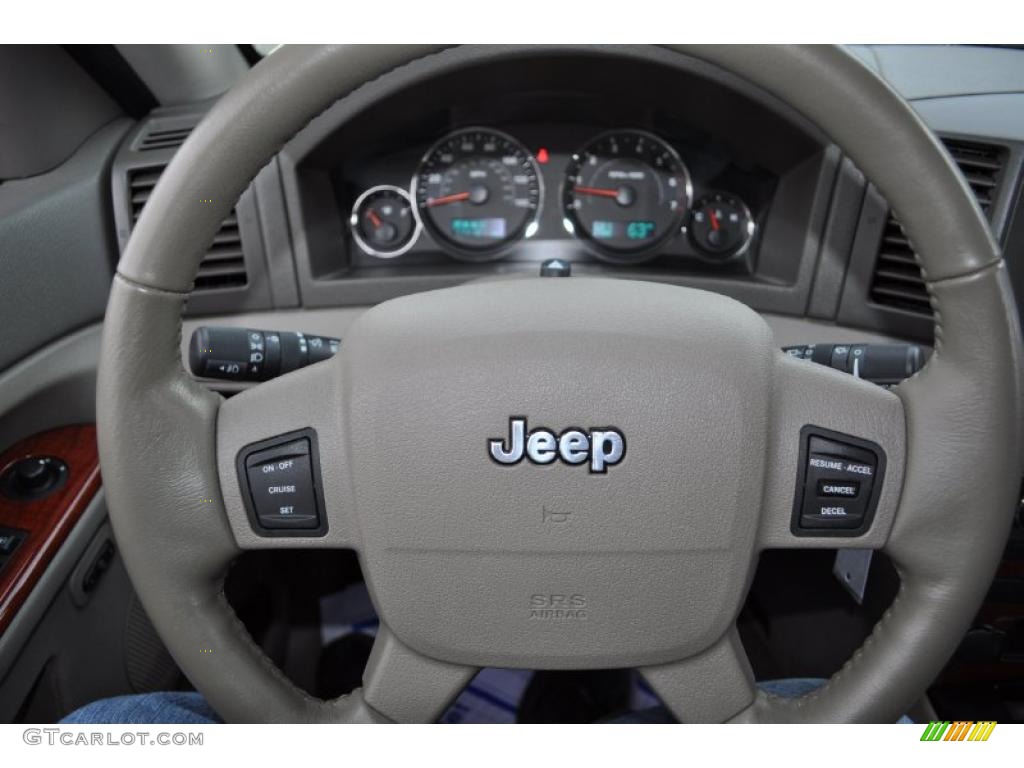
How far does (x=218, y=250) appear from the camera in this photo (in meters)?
1.50

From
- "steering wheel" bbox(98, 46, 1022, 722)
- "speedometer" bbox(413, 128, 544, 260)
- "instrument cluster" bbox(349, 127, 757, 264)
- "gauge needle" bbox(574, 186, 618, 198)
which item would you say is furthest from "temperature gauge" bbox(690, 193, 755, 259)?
"steering wheel" bbox(98, 46, 1022, 722)

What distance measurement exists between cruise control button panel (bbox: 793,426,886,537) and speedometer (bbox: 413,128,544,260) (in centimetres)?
89

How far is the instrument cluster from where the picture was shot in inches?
61.2

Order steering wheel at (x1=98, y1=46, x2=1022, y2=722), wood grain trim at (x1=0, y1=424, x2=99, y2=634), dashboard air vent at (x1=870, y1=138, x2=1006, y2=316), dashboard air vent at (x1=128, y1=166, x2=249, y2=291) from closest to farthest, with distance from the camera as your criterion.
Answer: steering wheel at (x1=98, y1=46, x2=1022, y2=722) → wood grain trim at (x1=0, y1=424, x2=99, y2=634) → dashboard air vent at (x1=870, y1=138, x2=1006, y2=316) → dashboard air vent at (x1=128, y1=166, x2=249, y2=291)

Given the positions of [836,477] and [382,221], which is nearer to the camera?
[836,477]

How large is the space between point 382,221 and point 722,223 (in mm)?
593

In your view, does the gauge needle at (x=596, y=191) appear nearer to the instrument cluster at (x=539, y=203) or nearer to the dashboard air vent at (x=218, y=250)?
the instrument cluster at (x=539, y=203)

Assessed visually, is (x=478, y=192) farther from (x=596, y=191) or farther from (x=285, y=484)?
(x=285, y=484)

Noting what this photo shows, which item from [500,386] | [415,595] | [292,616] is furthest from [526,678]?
[500,386]

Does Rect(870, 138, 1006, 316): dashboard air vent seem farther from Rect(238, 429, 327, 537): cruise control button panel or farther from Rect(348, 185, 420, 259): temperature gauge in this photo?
Rect(238, 429, 327, 537): cruise control button panel

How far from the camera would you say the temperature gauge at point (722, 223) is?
1.56 m

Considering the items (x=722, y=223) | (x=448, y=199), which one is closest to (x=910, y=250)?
(x=722, y=223)

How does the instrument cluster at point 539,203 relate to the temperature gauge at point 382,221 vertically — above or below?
above

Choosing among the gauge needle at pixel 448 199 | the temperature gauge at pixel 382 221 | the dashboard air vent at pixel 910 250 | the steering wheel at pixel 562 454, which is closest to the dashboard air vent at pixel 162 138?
the temperature gauge at pixel 382 221
